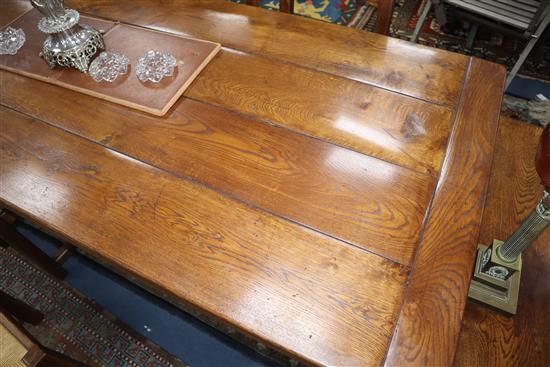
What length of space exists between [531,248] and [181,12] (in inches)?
52.4

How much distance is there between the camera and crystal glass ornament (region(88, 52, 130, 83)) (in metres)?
1.07

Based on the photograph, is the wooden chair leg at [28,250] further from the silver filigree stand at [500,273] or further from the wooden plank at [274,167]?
the silver filigree stand at [500,273]

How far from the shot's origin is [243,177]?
84 centimetres

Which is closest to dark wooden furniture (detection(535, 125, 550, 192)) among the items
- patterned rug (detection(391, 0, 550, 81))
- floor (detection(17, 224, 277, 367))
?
floor (detection(17, 224, 277, 367))

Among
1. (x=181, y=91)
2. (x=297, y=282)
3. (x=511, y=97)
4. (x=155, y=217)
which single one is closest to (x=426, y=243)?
(x=297, y=282)

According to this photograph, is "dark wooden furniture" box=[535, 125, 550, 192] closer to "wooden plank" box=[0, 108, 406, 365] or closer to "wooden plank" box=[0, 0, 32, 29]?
"wooden plank" box=[0, 108, 406, 365]

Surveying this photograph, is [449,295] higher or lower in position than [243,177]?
lower

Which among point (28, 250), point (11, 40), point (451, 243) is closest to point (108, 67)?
point (11, 40)

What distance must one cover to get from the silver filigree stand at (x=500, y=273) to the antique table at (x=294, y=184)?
0.18m

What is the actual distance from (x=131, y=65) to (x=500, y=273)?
1.18 m

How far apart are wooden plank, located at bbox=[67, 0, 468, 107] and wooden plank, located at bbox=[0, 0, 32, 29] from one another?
0.23 m

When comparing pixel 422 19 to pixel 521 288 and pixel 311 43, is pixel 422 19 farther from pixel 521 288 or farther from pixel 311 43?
pixel 521 288

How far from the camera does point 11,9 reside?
139 centimetres

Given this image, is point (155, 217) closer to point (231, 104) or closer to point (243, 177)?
point (243, 177)
